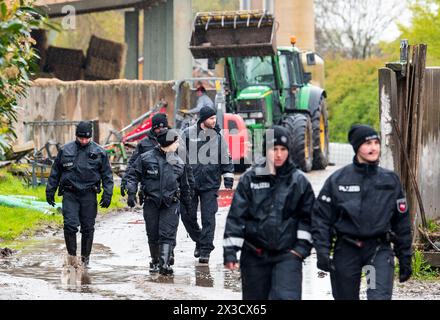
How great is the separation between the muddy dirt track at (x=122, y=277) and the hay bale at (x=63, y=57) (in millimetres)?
22911

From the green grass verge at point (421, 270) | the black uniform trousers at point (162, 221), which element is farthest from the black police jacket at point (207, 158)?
the green grass verge at point (421, 270)

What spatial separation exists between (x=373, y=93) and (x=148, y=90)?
52.9ft

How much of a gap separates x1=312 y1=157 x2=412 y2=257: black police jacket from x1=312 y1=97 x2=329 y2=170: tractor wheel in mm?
19929

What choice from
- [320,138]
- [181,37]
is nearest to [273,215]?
[320,138]

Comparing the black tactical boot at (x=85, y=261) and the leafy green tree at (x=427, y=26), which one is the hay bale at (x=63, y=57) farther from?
the black tactical boot at (x=85, y=261)

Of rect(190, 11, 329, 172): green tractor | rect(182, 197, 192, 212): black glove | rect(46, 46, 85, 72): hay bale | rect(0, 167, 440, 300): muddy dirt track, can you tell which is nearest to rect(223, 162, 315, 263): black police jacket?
rect(0, 167, 440, 300): muddy dirt track

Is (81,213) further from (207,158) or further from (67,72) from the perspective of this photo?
(67,72)

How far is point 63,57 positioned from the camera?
129ft

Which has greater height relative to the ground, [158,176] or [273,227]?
[273,227]

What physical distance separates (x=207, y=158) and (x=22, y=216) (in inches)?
200

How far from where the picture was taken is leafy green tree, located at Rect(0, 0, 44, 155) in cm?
915

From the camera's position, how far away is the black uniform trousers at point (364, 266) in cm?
862
